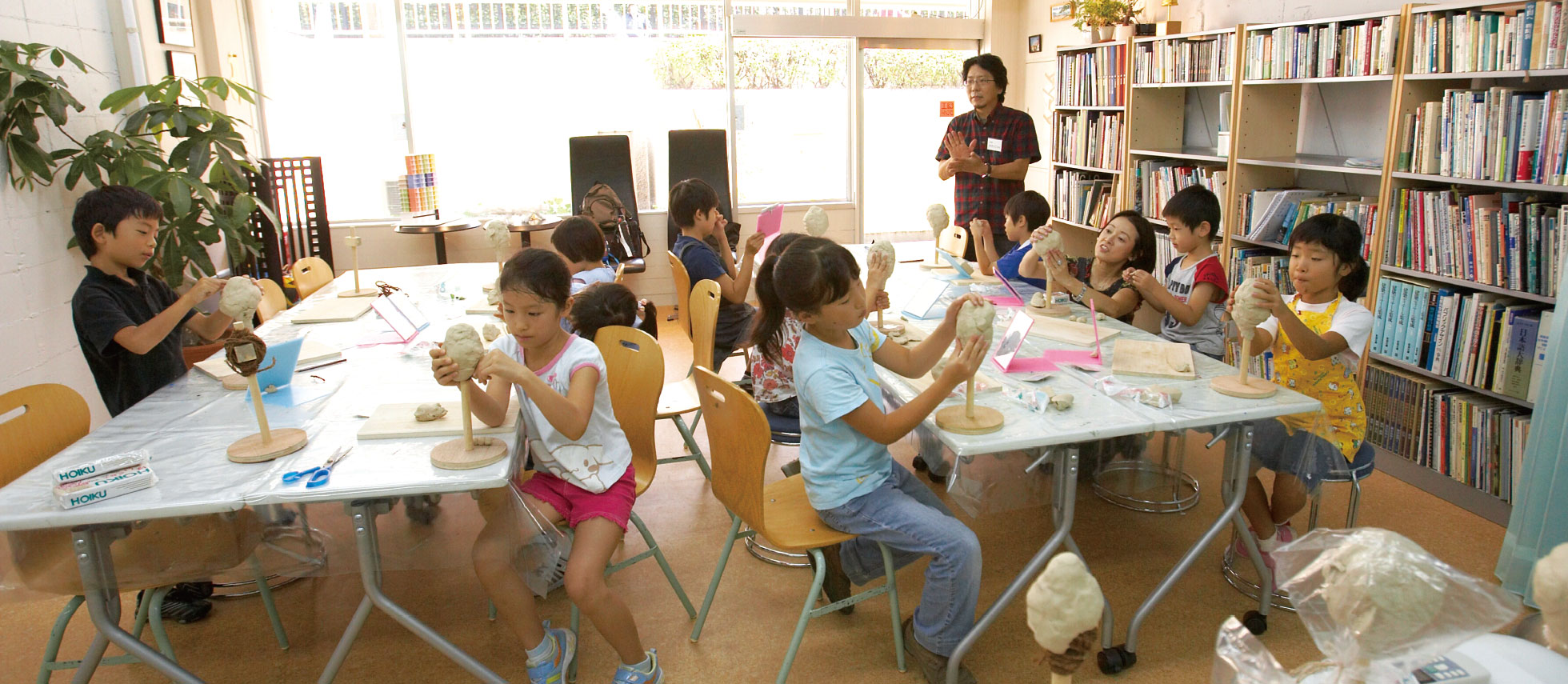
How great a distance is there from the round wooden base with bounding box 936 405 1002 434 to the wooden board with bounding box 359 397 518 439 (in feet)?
2.89

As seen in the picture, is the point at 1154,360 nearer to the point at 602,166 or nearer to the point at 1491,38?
the point at 1491,38

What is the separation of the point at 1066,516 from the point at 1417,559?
1189 mm

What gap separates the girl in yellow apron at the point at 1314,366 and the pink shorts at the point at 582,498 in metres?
1.45

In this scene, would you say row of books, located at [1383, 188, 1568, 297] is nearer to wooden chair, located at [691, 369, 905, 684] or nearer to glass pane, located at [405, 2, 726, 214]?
wooden chair, located at [691, 369, 905, 684]

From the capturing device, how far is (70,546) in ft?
5.68

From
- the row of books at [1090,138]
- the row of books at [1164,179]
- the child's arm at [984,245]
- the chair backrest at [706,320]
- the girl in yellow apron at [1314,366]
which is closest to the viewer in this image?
the girl in yellow apron at [1314,366]

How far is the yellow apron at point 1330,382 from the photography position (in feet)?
7.16

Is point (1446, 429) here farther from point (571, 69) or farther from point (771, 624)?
point (571, 69)

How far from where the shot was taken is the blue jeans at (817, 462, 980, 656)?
1818 mm

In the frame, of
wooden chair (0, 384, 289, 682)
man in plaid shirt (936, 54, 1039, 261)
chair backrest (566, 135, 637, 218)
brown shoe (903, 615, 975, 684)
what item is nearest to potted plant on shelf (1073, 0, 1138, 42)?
man in plaid shirt (936, 54, 1039, 261)

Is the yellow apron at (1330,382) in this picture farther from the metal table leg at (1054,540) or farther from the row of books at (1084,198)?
the row of books at (1084,198)

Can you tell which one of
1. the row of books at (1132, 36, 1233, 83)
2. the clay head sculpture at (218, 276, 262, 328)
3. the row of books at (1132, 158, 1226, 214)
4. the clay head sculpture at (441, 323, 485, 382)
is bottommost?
the clay head sculpture at (441, 323, 485, 382)

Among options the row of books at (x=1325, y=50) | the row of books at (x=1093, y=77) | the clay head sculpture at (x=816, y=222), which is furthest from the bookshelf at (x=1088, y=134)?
the clay head sculpture at (x=816, y=222)

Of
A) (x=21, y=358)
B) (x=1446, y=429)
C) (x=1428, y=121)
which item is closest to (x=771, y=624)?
(x=1446, y=429)
